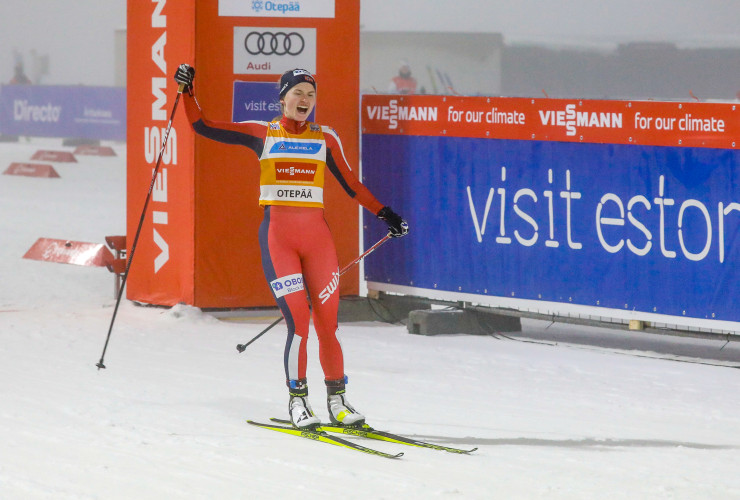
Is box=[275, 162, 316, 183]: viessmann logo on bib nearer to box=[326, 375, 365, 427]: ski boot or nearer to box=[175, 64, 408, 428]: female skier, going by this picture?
box=[175, 64, 408, 428]: female skier

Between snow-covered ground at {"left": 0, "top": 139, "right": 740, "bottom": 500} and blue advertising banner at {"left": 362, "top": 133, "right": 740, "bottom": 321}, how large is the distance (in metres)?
0.47

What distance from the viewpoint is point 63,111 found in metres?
32.0

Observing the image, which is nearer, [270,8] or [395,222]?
[395,222]

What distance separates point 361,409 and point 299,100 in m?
1.71

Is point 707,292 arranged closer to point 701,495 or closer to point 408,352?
point 408,352

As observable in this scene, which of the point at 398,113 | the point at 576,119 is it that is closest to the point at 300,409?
the point at 576,119

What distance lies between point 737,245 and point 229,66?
165 inches

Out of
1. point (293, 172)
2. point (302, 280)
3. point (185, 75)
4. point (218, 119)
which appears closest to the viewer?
point (302, 280)

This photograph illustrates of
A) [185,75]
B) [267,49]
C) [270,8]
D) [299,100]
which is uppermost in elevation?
[270,8]

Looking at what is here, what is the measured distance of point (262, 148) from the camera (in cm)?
675

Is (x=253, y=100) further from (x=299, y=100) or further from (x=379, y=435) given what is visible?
(x=379, y=435)

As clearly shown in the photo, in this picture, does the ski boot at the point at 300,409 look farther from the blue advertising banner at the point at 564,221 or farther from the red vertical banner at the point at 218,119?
the red vertical banner at the point at 218,119

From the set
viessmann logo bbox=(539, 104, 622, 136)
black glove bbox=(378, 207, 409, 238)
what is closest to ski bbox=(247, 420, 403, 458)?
black glove bbox=(378, 207, 409, 238)

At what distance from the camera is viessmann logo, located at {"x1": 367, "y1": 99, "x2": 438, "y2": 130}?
10227 mm
